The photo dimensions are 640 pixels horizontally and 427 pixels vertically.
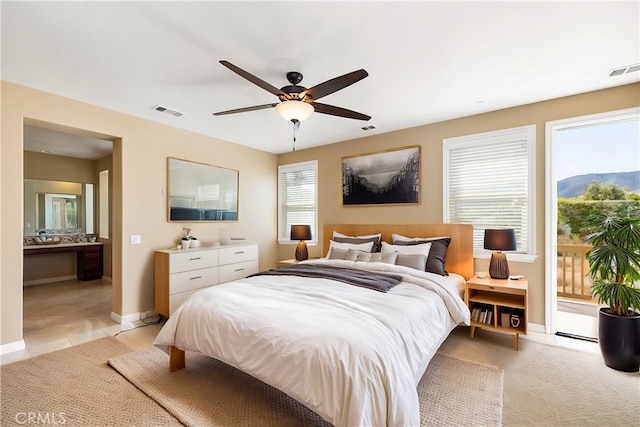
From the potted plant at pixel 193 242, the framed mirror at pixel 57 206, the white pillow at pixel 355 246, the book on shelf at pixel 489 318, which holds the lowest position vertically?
the book on shelf at pixel 489 318

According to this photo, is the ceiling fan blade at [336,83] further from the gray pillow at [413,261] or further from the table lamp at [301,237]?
the table lamp at [301,237]

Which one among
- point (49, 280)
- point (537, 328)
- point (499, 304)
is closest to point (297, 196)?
point (499, 304)

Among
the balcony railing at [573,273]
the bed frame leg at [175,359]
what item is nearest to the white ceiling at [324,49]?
the balcony railing at [573,273]

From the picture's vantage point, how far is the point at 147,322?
3.82m

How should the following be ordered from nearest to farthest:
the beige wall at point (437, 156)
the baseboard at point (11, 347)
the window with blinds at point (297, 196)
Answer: the baseboard at point (11, 347), the beige wall at point (437, 156), the window with blinds at point (297, 196)

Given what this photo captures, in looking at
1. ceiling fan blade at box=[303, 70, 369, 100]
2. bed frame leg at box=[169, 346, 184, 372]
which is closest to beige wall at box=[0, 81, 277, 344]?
bed frame leg at box=[169, 346, 184, 372]

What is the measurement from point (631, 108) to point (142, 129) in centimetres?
558

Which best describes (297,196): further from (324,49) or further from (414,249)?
(324,49)

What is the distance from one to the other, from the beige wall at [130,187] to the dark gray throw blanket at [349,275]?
193 centimetres

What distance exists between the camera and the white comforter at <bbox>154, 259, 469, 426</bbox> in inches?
59.2

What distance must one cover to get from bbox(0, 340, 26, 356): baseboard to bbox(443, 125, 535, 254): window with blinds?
16.5 ft

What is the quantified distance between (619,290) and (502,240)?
978mm

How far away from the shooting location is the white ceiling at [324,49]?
191 centimetres

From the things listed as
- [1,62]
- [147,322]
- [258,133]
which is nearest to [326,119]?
[258,133]
